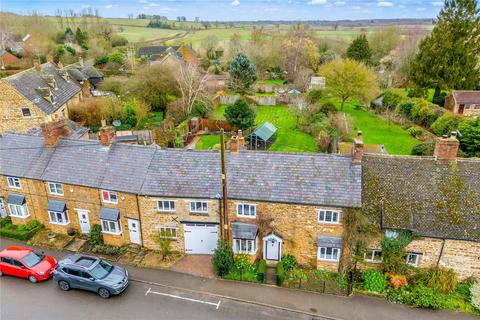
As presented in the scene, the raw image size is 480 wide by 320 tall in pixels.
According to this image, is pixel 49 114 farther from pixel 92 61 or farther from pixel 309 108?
pixel 92 61

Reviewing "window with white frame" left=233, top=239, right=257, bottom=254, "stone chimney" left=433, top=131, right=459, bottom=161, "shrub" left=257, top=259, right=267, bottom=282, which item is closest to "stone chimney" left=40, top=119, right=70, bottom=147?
"window with white frame" left=233, top=239, right=257, bottom=254

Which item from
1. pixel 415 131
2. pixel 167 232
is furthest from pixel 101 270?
pixel 415 131

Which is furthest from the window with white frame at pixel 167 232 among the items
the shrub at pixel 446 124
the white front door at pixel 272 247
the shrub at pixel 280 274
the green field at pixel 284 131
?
the shrub at pixel 446 124

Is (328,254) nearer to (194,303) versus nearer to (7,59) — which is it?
(194,303)

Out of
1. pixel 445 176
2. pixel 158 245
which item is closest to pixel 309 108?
pixel 445 176

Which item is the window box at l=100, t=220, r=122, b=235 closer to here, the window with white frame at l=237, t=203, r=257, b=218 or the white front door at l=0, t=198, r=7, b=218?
the window with white frame at l=237, t=203, r=257, b=218

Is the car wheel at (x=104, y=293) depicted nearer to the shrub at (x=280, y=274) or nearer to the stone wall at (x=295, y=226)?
the stone wall at (x=295, y=226)

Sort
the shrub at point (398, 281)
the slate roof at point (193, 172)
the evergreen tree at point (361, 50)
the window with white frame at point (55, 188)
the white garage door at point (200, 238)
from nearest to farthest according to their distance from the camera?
the shrub at point (398, 281)
the slate roof at point (193, 172)
the white garage door at point (200, 238)
the window with white frame at point (55, 188)
the evergreen tree at point (361, 50)
